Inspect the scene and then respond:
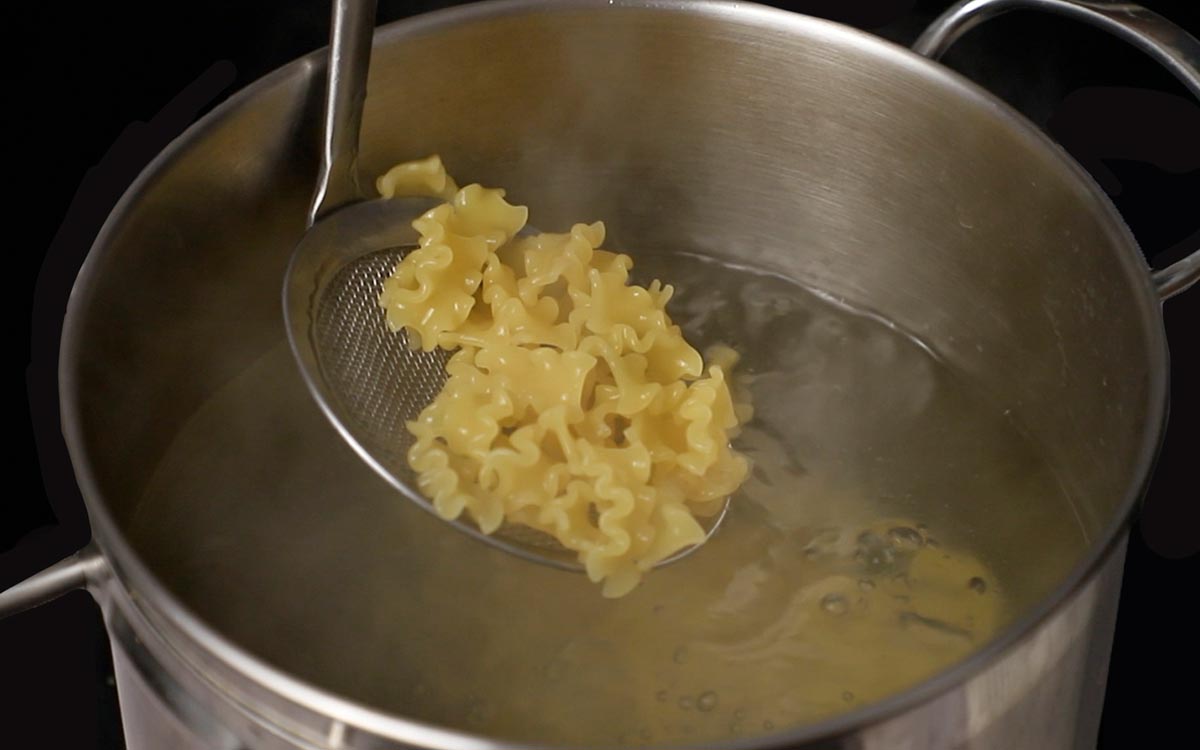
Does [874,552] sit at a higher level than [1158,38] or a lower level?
lower

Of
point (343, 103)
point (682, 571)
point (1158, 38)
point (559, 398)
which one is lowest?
point (682, 571)

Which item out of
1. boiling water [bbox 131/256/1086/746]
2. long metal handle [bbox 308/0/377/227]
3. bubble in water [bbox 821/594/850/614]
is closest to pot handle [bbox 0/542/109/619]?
boiling water [bbox 131/256/1086/746]

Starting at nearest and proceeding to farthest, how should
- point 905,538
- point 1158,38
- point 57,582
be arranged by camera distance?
point 57,582 < point 1158,38 < point 905,538

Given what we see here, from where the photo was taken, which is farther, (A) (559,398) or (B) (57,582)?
(A) (559,398)

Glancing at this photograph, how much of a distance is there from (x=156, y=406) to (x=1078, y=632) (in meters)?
0.80

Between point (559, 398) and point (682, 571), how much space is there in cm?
18

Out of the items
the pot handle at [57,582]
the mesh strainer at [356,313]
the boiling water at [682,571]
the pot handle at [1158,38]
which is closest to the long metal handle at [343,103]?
the mesh strainer at [356,313]

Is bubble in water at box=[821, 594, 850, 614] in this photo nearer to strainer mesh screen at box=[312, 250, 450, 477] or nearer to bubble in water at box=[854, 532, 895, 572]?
bubble in water at box=[854, 532, 895, 572]

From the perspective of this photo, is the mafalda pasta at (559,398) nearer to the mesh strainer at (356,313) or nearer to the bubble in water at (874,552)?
the mesh strainer at (356,313)

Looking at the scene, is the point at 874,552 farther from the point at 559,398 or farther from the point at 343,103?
the point at 343,103

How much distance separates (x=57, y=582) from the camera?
98 centimetres

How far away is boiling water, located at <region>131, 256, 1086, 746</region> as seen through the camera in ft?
3.88

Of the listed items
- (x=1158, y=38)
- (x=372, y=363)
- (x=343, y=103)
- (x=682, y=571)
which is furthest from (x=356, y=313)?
(x=1158, y=38)

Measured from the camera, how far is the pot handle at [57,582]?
97 centimetres
